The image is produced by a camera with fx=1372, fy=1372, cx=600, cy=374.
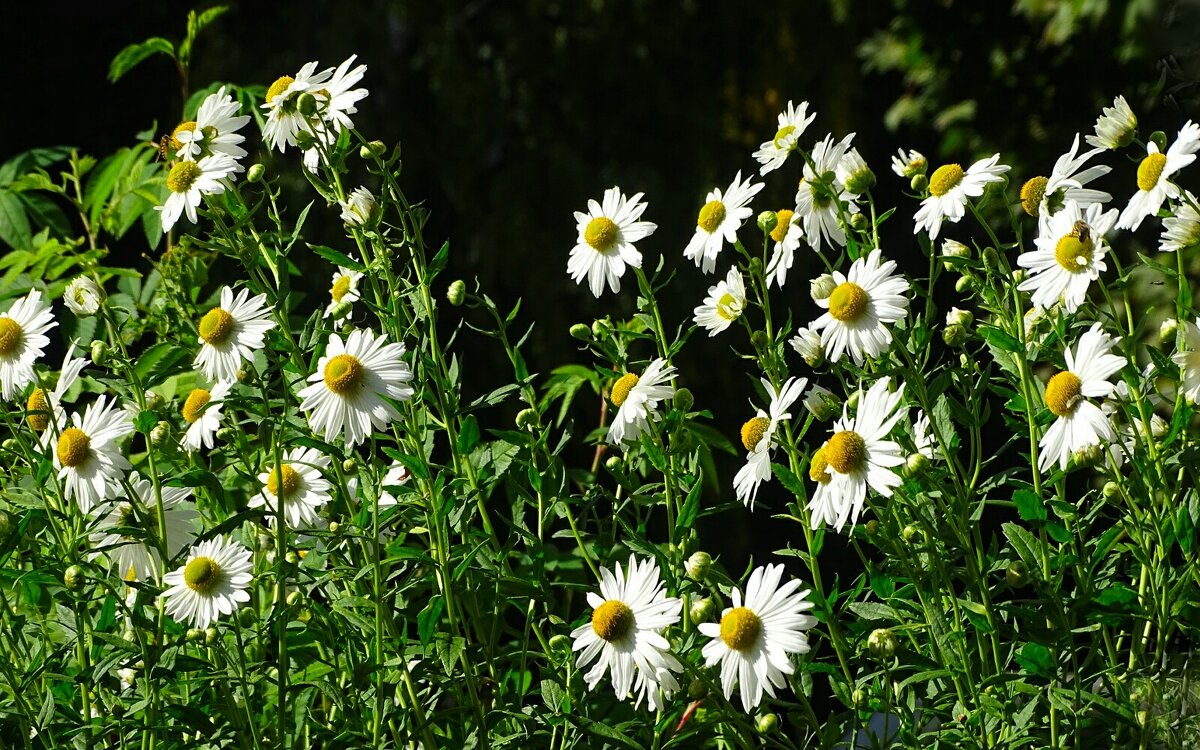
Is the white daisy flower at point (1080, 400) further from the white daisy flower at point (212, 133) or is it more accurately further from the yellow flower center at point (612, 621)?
the white daisy flower at point (212, 133)

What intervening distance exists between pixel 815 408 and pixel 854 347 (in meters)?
0.06

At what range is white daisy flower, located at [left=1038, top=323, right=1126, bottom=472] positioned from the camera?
758 millimetres

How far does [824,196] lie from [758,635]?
13.2 inches

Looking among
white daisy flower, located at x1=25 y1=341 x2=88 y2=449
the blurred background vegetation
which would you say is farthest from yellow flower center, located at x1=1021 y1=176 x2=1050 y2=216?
the blurred background vegetation

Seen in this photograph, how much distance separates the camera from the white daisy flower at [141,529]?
0.91 meters

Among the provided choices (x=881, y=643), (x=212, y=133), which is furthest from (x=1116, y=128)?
(x=212, y=133)

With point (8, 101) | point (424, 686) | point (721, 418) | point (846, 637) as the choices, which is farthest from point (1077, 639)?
point (8, 101)

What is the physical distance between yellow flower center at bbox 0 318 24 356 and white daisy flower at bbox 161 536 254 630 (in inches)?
7.9

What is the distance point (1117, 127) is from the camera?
36.3 inches

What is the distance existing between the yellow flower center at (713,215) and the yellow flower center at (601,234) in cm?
7

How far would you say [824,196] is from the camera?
3.09 feet

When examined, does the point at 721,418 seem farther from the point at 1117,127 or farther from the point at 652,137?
the point at 1117,127

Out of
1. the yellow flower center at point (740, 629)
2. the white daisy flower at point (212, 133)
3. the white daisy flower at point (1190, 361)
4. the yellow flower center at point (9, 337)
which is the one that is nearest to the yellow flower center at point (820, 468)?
the yellow flower center at point (740, 629)

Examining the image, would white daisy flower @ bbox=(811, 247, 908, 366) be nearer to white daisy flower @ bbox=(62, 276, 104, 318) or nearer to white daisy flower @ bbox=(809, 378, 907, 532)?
white daisy flower @ bbox=(809, 378, 907, 532)
